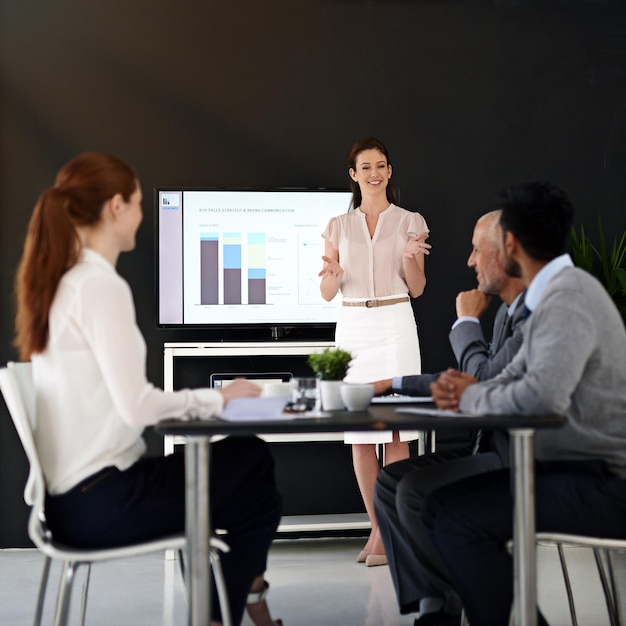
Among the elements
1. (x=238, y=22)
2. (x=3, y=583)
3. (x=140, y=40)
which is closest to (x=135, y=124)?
(x=140, y=40)

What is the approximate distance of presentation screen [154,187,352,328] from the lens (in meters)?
4.41

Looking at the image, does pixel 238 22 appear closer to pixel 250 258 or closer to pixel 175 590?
pixel 250 258

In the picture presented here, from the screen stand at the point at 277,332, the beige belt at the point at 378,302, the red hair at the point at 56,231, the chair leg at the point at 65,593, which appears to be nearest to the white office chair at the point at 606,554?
the chair leg at the point at 65,593

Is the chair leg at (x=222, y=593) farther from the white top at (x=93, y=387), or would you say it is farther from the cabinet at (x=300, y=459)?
the cabinet at (x=300, y=459)

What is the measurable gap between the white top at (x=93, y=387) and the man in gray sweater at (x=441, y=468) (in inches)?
34.8

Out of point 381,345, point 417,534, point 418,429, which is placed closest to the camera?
point 418,429

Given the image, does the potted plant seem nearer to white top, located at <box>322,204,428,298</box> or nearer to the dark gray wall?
the dark gray wall

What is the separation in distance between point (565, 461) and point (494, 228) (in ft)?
3.06

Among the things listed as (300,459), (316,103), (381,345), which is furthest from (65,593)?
(316,103)

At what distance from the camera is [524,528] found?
1969 millimetres

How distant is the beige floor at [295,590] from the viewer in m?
3.18

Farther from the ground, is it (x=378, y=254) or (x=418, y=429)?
(x=378, y=254)

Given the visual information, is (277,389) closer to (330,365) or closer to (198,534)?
(330,365)

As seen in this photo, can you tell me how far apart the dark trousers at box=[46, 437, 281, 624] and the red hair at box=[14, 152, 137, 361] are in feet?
1.23
